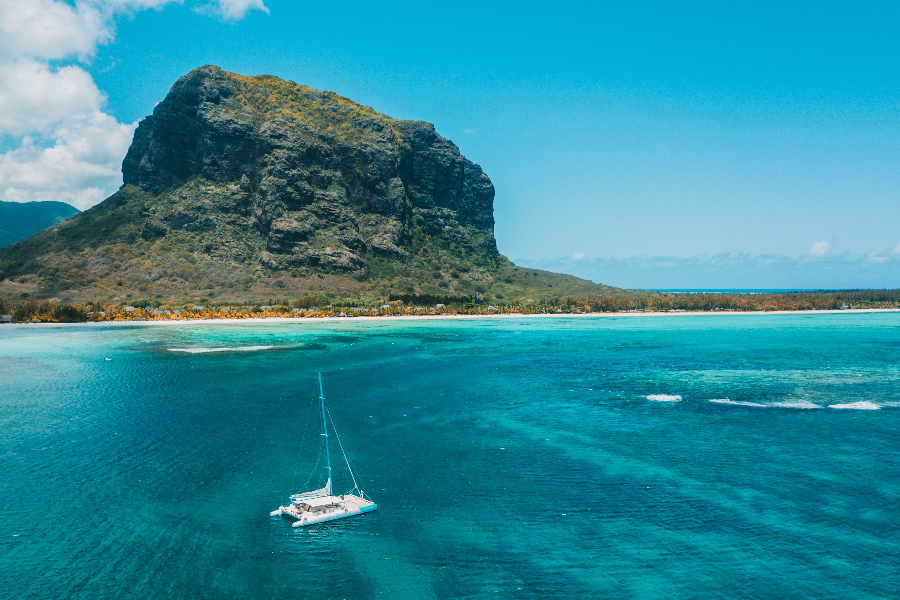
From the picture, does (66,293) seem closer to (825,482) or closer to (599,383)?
(599,383)

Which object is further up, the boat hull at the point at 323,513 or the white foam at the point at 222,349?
the white foam at the point at 222,349

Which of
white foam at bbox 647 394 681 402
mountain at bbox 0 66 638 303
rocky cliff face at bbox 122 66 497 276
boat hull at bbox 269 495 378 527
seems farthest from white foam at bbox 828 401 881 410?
rocky cliff face at bbox 122 66 497 276

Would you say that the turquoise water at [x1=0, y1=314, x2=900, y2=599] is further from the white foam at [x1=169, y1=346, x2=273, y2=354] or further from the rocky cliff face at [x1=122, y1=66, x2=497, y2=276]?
the rocky cliff face at [x1=122, y1=66, x2=497, y2=276]

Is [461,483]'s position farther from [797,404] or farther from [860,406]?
[860,406]

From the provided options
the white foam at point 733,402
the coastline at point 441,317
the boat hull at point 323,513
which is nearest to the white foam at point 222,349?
the coastline at point 441,317

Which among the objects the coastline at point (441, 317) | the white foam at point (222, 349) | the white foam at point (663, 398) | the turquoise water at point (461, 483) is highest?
the coastline at point (441, 317)

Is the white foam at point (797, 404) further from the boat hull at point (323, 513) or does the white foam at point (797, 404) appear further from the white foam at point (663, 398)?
the boat hull at point (323, 513)

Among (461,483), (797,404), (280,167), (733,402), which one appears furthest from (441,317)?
(461,483)
